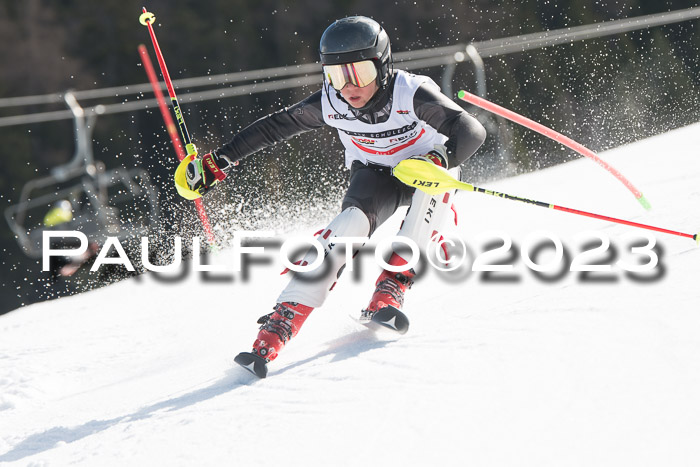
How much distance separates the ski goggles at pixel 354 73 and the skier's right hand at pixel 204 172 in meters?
0.67

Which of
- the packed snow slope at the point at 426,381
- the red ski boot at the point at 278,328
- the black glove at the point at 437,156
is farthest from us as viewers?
the black glove at the point at 437,156

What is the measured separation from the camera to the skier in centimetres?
302

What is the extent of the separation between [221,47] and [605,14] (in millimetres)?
10815

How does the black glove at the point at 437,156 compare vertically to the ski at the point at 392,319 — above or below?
above

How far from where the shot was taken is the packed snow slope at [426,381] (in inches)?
73.2

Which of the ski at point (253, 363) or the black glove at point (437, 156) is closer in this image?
the ski at point (253, 363)

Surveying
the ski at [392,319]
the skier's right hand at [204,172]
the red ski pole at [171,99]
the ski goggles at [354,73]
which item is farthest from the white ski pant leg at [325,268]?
the red ski pole at [171,99]

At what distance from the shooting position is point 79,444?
92.2 inches

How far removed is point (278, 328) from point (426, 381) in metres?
0.83

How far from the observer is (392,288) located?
308cm

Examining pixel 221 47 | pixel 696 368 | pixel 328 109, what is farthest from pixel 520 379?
pixel 221 47

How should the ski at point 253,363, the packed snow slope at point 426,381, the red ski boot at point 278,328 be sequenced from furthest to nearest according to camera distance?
1. the red ski boot at point 278,328
2. the ski at point 253,363
3. the packed snow slope at point 426,381

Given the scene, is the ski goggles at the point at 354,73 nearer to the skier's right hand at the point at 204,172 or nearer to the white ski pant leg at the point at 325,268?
the white ski pant leg at the point at 325,268

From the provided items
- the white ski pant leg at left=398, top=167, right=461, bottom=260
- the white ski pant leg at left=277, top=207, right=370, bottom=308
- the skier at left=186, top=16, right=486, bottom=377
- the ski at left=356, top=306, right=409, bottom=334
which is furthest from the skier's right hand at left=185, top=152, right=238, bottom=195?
the ski at left=356, top=306, right=409, bottom=334
